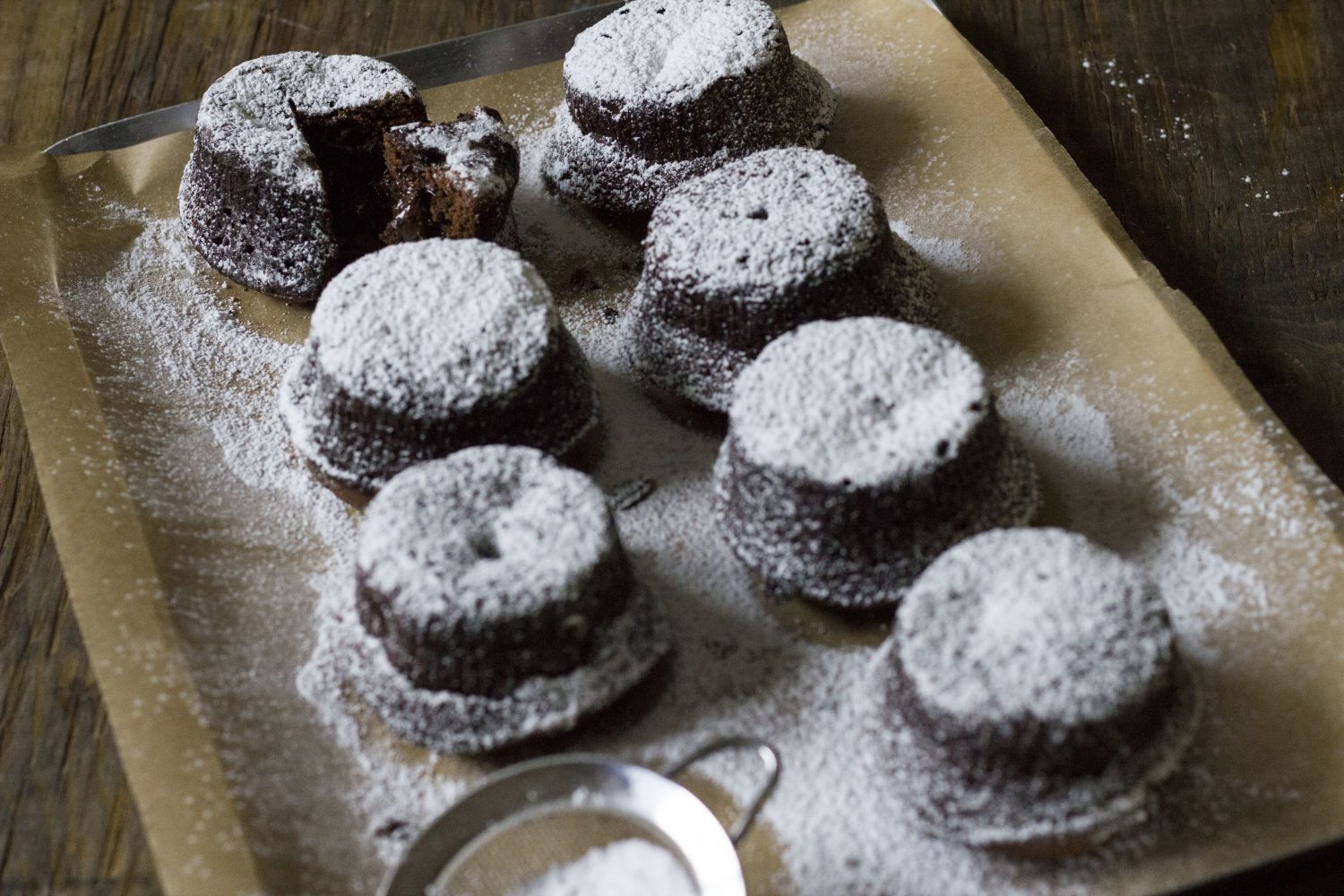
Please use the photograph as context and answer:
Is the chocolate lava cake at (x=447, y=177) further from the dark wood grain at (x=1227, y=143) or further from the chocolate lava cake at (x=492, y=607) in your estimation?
the dark wood grain at (x=1227, y=143)

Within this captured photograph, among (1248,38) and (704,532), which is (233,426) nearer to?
(704,532)

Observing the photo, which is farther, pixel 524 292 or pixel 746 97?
pixel 746 97

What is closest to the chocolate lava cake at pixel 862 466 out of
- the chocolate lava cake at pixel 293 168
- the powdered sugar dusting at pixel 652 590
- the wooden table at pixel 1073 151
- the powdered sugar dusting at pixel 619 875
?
the powdered sugar dusting at pixel 652 590

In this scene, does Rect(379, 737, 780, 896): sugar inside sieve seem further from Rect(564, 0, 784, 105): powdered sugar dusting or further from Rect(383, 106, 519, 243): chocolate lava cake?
Rect(564, 0, 784, 105): powdered sugar dusting

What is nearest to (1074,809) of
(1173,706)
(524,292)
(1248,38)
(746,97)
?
(1173,706)

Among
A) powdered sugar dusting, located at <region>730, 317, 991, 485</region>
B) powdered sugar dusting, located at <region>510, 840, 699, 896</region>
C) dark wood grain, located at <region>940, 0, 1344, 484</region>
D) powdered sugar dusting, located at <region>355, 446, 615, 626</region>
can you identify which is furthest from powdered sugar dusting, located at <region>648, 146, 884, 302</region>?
powdered sugar dusting, located at <region>510, 840, 699, 896</region>

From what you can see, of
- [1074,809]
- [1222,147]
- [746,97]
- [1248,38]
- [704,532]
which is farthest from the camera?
[1248,38]
